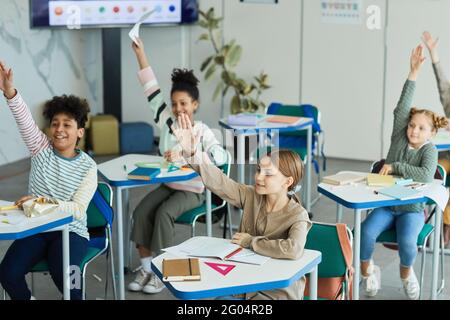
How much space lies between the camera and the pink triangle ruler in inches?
127

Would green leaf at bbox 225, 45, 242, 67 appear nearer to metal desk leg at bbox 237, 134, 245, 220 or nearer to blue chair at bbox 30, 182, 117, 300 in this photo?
metal desk leg at bbox 237, 134, 245, 220

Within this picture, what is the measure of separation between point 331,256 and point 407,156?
133cm

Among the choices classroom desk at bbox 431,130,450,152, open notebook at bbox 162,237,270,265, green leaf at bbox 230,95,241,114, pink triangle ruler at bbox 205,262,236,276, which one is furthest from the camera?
green leaf at bbox 230,95,241,114

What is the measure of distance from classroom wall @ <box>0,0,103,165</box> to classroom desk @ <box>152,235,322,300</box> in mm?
4890

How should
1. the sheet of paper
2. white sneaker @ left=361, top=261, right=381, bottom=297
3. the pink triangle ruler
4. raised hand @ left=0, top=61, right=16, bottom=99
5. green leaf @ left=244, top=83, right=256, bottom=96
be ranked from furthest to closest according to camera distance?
green leaf @ left=244, top=83, right=256, bottom=96, white sneaker @ left=361, top=261, right=381, bottom=297, the sheet of paper, raised hand @ left=0, top=61, right=16, bottom=99, the pink triangle ruler

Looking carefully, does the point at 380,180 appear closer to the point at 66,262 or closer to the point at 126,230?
the point at 66,262

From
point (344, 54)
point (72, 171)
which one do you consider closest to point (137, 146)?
point (344, 54)

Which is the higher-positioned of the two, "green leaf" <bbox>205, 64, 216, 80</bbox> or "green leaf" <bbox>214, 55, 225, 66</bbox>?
"green leaf" <bbox>214, 55, 225, 66</bbox>

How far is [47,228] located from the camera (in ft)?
12.1

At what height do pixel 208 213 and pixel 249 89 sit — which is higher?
pixel 249 89

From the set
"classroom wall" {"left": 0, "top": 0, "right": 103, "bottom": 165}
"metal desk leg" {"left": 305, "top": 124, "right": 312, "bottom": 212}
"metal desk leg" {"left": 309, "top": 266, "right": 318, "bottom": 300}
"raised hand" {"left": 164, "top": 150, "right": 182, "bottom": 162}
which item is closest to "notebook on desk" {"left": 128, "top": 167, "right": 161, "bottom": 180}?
"raised hand" {"left": 164, "top": 150, "right": 182, "bottom": 162}

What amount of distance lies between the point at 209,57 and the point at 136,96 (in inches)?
41.1

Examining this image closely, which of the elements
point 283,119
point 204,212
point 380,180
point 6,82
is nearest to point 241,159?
point 283,119

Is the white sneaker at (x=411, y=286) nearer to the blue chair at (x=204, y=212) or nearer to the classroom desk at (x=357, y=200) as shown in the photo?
the classroom desk at (x=357, y=200)
